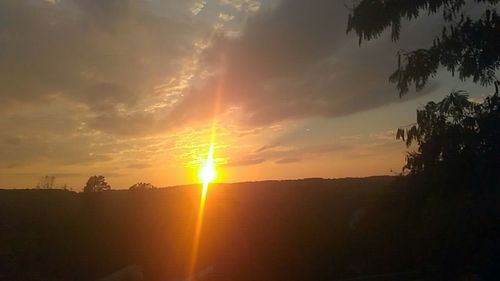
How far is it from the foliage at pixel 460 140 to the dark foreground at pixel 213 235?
123cm

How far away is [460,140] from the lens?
1404cm

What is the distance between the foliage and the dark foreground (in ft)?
4.05

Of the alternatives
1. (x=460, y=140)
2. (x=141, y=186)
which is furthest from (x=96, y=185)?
(x=460, y=140)

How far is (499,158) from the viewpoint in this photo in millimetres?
14070

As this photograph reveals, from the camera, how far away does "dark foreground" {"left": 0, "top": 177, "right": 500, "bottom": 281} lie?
2431 centimetres

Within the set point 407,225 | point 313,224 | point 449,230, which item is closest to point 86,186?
point 313,224

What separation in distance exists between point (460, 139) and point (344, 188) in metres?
33.5

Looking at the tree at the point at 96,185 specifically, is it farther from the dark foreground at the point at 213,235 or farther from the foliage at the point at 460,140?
the foliage at the point at 460,140

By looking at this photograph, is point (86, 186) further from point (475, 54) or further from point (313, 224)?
point (475, 54)

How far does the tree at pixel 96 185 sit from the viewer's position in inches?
1267

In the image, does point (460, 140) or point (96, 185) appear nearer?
point (460, 140)

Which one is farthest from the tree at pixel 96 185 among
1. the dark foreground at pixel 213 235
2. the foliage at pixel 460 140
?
the foliage at pixel 460 140

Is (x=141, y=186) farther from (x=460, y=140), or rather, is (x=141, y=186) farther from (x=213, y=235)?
(x=460, y=140)

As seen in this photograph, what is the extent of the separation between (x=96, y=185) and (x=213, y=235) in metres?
7.34
